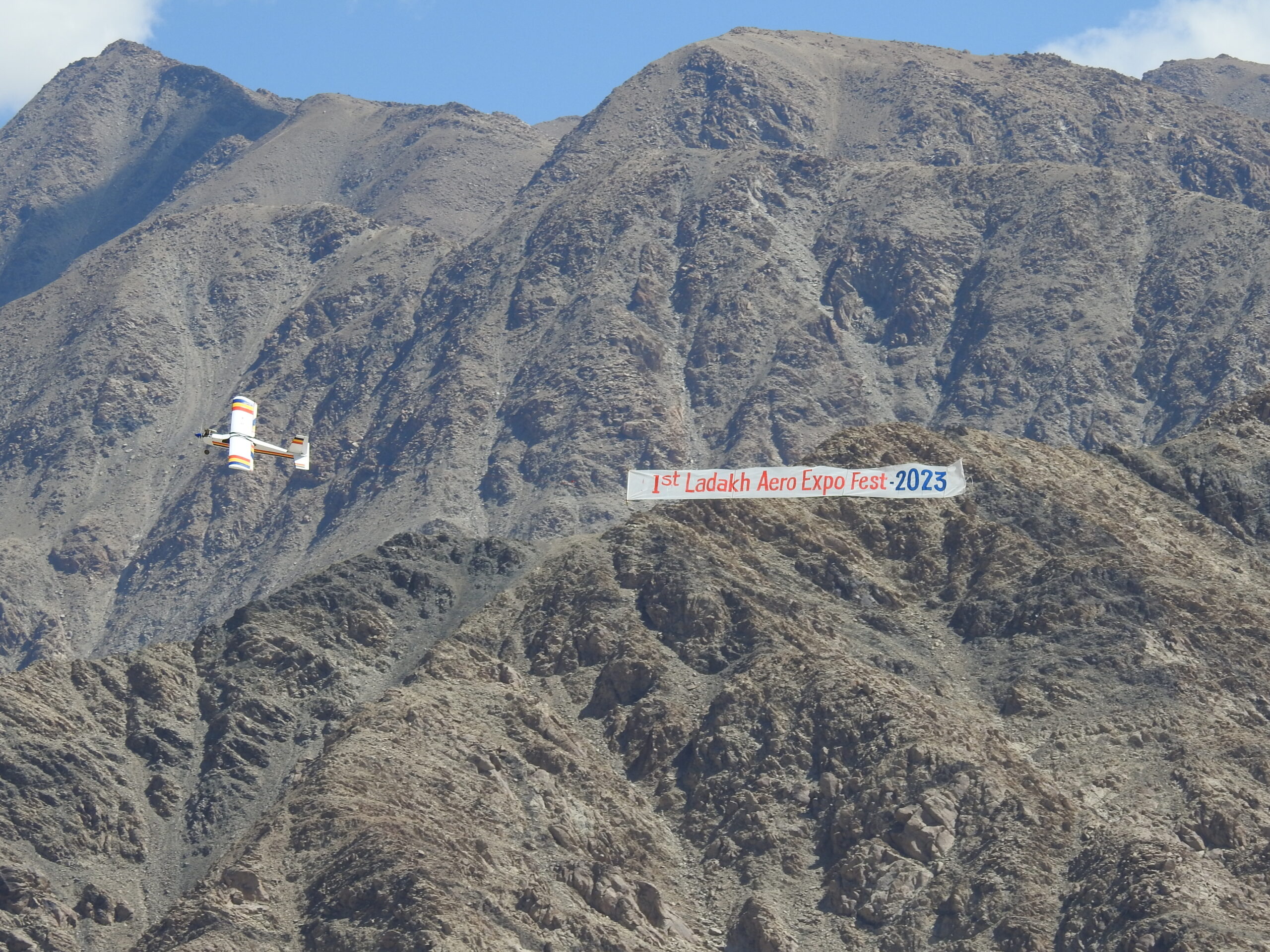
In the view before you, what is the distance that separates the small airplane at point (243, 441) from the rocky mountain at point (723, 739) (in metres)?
8.81

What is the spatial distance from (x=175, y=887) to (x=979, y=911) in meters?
41.9

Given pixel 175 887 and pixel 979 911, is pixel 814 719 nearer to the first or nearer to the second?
pixel 979 911

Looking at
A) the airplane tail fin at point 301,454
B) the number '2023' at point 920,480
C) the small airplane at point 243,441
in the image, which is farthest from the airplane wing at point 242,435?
the number '2023' at point 920,480

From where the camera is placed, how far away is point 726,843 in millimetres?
126188

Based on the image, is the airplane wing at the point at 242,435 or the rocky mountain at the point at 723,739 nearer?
the rocky mountain at the point at 723,739

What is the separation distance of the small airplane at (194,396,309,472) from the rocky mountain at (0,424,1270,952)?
8.81 meters

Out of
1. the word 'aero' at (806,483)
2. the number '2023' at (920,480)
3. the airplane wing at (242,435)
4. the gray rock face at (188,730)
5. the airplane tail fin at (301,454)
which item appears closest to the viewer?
the gray rock face at (188,730)

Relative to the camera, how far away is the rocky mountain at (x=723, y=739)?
11556cm

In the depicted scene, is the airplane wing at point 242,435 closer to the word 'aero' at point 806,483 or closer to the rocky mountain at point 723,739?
the rocky mountain at point 723,739

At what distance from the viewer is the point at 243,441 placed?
15188cm

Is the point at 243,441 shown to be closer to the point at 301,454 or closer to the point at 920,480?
the point at 301,454

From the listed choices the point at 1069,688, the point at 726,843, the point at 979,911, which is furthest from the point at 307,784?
the point at 1069,688

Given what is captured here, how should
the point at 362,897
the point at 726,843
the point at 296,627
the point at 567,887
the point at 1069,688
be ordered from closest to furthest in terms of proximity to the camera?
the point at 362,897 → the point at 567,887 → the point at 726,843 → the point at 1069,688 → the point at 296,627

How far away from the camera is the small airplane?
150m
